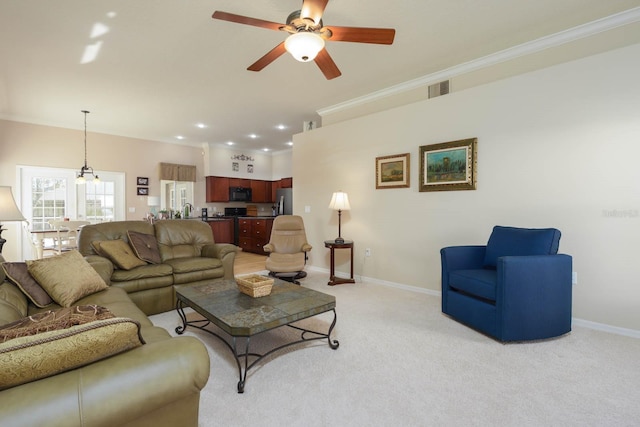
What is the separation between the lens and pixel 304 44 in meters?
2.07

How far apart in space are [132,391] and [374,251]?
12.7 ft

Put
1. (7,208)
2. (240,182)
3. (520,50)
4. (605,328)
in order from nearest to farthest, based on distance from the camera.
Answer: (7,208) < (605,328) < (520,50) < (240,182)

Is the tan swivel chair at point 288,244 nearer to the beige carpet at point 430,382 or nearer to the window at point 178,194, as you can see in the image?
the beige carpet at point 430,382

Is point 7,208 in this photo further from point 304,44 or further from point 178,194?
point 178,194

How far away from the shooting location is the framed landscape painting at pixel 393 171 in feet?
13.6

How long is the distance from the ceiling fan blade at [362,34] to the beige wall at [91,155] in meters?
6.33

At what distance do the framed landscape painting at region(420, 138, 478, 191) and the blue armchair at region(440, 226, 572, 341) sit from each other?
0.95 meters

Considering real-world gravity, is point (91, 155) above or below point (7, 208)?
above

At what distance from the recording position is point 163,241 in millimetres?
3818

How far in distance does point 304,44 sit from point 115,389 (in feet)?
7.02

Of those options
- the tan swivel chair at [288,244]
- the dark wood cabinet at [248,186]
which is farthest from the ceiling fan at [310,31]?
the dark wood cabinet at [248,186]

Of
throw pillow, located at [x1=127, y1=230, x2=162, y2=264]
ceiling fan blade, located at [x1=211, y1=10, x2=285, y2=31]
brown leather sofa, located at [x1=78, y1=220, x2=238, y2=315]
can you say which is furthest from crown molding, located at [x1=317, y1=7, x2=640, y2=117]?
throw pillow, located at [x1=127, y1=230, x2=162, y2=264]

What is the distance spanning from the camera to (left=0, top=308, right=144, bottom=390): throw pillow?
2.80 ft

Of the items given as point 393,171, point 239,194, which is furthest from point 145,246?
point 239,194
